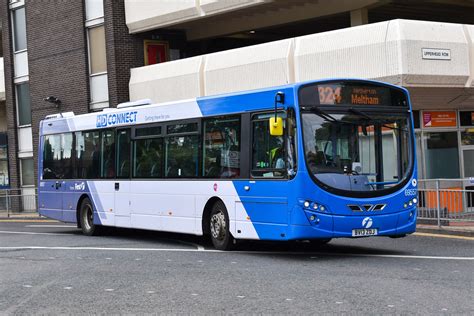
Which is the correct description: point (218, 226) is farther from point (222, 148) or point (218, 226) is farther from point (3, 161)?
point (3, 161)

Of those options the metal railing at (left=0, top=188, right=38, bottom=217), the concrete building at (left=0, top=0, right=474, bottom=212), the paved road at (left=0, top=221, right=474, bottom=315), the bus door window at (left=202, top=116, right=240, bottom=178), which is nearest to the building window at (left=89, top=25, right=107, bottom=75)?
the concrete building at (left=0, top=0, right=474, bottom=212)

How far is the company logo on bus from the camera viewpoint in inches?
656

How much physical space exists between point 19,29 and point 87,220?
1792 centimetres

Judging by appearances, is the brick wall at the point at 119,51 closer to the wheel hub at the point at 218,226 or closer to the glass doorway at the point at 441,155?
the glass doorway at the point at 441,155

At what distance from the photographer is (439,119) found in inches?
884

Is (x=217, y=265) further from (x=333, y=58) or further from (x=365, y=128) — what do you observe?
(x=333, y=58)

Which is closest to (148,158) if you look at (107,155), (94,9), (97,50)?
(107,155)

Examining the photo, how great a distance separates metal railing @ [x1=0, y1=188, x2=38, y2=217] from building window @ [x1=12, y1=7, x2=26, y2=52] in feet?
21.7

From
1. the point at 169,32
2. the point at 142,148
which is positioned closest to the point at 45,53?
the point at 169,32

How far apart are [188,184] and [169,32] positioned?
15790 millimetres

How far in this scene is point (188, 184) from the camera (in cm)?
1473

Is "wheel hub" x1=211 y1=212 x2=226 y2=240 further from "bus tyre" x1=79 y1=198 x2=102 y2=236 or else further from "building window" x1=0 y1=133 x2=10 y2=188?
"building window" x1=0 y1=133 x2=10 y2=188

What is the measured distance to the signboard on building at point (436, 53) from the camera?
20.0 m

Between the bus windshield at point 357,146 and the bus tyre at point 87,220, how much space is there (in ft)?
25.8
